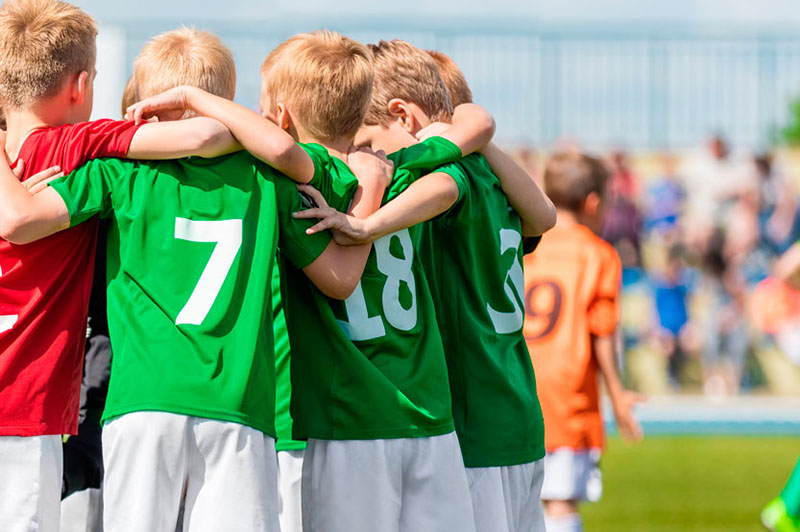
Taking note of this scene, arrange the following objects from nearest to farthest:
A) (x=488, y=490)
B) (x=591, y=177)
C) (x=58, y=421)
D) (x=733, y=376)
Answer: (x=58, y=421)
(x=488, y=490)
(x=591, y=177)
(x=733, y=376)

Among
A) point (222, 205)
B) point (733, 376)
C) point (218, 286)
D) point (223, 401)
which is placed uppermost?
point (222, 205)

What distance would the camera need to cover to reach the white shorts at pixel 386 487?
2922 mm

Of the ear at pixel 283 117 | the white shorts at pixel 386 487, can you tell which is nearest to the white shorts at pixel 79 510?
the white shorts at pixel 386 487

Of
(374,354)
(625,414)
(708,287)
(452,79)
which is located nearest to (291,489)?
(374,354)

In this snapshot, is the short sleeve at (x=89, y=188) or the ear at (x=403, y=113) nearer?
the short sleeve at (x=89, y=188)

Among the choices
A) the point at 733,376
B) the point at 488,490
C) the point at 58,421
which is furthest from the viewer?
the point at 733,376

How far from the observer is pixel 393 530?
2.96 metres

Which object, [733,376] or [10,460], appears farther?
[733,376]

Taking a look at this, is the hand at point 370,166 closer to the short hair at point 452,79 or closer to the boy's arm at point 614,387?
the short hair at point 452,79

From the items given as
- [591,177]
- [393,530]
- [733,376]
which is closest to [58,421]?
[393,530]

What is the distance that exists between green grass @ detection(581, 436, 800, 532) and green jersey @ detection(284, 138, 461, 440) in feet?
14.2

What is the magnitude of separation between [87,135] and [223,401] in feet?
2.38

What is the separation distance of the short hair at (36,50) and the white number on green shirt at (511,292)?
4.25ft

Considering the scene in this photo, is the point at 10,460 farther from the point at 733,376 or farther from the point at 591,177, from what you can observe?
the point at 733,376
